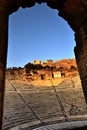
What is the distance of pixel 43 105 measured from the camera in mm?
14156

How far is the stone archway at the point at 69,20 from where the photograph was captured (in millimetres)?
3092

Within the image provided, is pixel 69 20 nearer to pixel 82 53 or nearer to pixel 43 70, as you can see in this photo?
pixel 82 53

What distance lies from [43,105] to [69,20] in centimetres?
1084

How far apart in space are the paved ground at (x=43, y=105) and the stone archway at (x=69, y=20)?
6936 mm

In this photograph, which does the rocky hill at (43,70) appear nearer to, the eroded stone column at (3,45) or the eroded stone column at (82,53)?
the eroded stone column at (82,53)

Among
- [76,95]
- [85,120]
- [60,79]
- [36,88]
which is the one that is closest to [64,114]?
[85,120]

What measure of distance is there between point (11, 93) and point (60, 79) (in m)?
6.25

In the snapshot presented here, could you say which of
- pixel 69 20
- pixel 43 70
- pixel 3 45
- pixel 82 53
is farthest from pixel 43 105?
pixel 3 45

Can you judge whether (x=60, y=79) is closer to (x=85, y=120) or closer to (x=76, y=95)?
(x=76, y=95)

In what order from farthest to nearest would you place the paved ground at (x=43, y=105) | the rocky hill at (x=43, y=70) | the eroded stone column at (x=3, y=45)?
the rocky hill at (x=43, y=70)
the paved ground at (x=43, y=105)
the eroded stone column at (x=3, y=45)

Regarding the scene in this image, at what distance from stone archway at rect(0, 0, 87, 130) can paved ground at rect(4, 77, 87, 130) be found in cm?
694

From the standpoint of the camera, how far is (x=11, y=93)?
53.6ft

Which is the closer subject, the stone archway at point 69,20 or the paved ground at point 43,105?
the stone archway at point 69,20

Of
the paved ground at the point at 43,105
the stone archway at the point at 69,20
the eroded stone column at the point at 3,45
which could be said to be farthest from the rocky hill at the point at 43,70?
the eroded stone column at the point at 3,45
